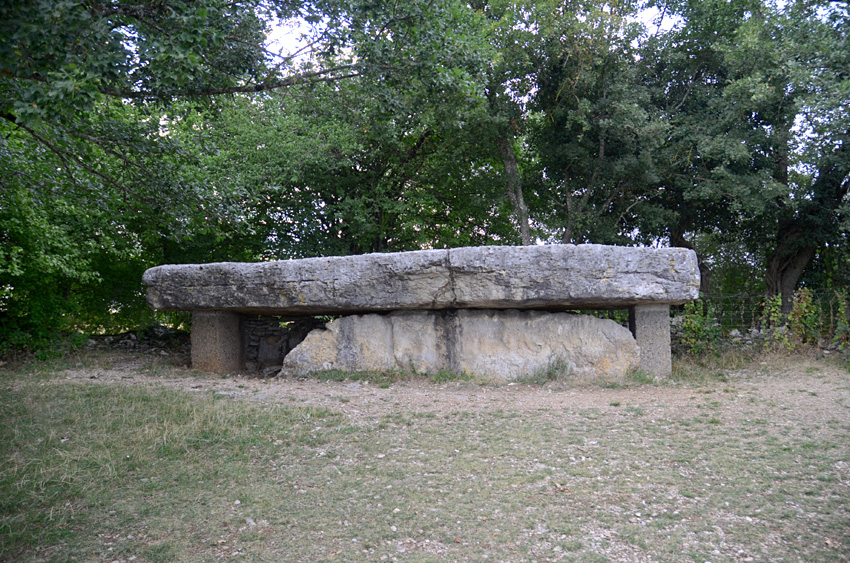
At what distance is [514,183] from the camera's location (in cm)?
1312

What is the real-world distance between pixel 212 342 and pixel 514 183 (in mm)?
7250

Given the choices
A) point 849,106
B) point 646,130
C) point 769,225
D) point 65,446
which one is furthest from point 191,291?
point 769,225

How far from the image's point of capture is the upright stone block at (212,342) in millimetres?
9172

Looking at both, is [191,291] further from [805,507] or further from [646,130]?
[646,130]

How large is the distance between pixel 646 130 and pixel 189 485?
33.0 ft

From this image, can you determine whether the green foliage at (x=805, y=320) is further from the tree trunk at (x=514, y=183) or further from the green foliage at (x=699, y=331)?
the tree trunk at (x=514, y=183)

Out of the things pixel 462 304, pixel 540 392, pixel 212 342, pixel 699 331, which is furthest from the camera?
pixel 699 331

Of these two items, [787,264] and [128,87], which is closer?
[128,87]

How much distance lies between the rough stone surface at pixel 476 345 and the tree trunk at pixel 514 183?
477 centimetres

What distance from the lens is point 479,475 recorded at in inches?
183

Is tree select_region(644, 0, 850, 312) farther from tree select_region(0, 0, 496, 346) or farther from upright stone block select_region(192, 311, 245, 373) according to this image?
upright stone block select_region(192, 311, 245, 373)

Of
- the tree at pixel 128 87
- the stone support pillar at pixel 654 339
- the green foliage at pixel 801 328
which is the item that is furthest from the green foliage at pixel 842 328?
the tree at pixel 128 87

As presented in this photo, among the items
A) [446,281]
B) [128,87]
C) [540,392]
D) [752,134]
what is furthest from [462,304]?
[752,134]

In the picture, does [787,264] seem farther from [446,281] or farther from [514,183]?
Result: [446,281]
